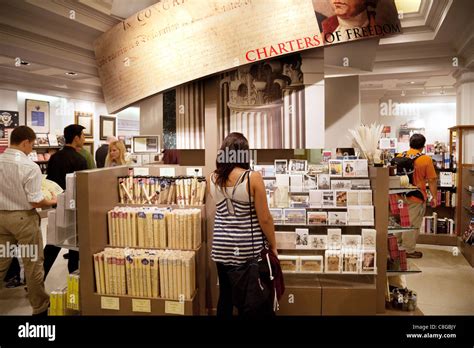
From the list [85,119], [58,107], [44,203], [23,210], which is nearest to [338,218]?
[44,203]

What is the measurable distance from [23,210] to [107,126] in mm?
7076

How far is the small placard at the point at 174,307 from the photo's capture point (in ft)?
8.16

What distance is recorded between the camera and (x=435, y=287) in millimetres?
3936

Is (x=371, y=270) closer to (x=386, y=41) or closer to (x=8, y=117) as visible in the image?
(x=386, y=41)

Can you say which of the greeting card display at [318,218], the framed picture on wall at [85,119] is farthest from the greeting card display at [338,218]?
the framed picture on wall at [85,119]

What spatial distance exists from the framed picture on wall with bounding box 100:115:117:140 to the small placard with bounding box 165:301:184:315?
780cm

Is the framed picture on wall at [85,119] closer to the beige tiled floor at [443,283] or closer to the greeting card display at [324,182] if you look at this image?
the greeting card display at [324,182]

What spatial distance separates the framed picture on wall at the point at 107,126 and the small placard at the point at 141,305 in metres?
7.69

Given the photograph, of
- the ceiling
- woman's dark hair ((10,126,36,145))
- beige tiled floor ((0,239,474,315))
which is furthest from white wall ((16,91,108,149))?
woman's dark hair ((10,126,36,145))

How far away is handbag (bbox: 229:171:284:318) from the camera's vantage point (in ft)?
7.04

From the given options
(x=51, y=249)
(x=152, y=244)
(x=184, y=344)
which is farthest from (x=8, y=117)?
(x=184, y=344)

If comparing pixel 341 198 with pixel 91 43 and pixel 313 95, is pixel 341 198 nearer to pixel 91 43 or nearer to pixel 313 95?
pixel 313 95

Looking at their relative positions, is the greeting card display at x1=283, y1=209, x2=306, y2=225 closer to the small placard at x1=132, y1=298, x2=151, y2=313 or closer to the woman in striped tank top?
the woman in striped tank top

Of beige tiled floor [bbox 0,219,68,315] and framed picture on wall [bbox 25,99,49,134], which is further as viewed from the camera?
framed picture on wall [bbox 25,99,49,134]
